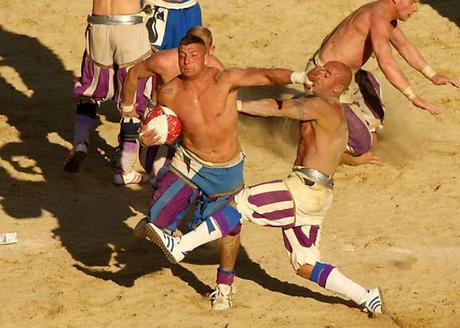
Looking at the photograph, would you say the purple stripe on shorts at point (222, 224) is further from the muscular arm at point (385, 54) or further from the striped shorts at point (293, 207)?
the muscular arm at point (385, 54)

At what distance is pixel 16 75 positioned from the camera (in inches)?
598

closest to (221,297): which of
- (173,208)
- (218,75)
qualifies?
(173,208)

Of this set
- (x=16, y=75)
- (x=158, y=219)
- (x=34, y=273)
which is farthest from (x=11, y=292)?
(x=16, y=75)

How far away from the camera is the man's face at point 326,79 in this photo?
8.59 m

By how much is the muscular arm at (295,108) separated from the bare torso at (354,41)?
10.6ft

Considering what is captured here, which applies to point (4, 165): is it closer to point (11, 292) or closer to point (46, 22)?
point (11, 292)

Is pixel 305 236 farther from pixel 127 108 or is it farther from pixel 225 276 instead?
pixel 127 108

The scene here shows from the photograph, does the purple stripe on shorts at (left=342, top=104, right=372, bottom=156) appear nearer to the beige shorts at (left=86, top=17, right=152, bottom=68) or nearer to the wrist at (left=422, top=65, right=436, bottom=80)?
the wrist at (left=422, top=65, right=436, bottom=80)

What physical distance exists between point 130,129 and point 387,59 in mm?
2480

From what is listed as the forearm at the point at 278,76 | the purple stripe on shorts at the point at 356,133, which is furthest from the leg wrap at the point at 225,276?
the purple stripe on shorts at the point at 356,133

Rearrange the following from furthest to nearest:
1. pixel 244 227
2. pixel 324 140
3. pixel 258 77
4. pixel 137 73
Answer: pixel 244 227
pixel 137 73
pixel 324 140
pixel 258 77

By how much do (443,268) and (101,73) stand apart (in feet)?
12.9

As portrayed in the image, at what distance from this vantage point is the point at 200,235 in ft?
28.8

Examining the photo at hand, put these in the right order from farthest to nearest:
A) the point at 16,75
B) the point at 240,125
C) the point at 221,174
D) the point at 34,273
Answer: the point at 16,75
the point at 240,125
the point at 34,273
the point at 221,174
